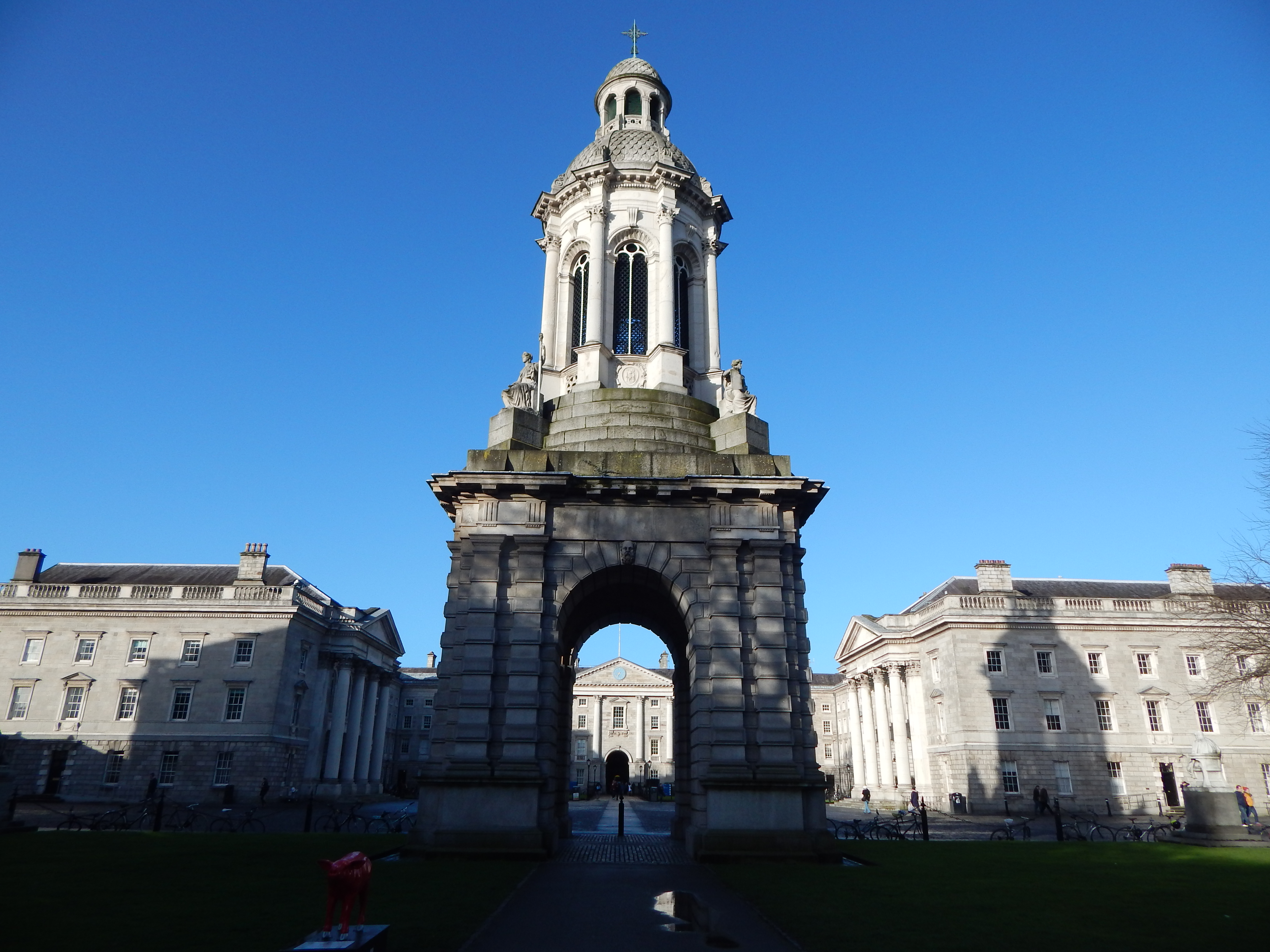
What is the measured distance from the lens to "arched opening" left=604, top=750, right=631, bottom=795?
92750 millimetres

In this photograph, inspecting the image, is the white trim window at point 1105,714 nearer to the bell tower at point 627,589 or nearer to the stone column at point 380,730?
the bell tower at point 627,589

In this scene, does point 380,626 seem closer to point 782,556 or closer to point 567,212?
point 567,212

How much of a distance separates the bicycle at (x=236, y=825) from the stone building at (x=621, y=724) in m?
59.8

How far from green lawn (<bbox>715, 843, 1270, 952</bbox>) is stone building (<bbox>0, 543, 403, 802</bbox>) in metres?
43.8

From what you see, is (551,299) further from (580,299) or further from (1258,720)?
(1258,720)

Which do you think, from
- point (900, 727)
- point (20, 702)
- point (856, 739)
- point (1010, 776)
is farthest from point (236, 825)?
point (856, 739)

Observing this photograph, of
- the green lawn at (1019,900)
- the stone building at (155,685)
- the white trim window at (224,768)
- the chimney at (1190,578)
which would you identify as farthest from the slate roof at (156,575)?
the chimney at (1190,578)

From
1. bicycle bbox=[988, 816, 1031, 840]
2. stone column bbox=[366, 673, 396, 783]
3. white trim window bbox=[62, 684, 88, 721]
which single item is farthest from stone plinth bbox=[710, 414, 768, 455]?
stone column bbox=[366, 673, 396, 783]

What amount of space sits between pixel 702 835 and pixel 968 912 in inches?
281

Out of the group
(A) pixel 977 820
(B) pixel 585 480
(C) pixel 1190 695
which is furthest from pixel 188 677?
(C) pixel 1190 695

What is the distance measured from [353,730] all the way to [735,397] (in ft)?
173

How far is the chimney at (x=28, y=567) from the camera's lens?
55.2 m

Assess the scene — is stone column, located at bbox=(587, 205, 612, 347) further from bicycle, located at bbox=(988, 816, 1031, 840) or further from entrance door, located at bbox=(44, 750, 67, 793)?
entrance door, located at bbox=(44, 750, 67, 793)

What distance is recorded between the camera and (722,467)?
21984 mm
